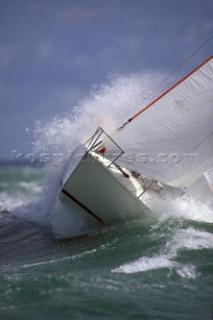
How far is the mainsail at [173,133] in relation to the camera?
30.6 ft

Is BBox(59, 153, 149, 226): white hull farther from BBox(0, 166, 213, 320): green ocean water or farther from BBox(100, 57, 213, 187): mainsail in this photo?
BBox(100, 57, 213, 187): mainsail

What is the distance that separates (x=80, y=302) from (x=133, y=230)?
4.46 metres

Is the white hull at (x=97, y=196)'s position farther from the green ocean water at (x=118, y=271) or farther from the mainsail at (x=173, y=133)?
the mainsail at (x=173, y=133)

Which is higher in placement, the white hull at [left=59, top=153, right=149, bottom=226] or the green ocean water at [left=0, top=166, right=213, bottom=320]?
the white hull at [left=59, top=153, right=149, bottom=226]

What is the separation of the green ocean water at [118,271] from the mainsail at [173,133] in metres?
1.61

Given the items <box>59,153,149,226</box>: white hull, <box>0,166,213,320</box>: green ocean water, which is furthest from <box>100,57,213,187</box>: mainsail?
<box>0,166,213,320</box>: green ocean water

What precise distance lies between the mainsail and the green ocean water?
1.61 meters

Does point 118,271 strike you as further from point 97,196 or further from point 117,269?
point 97,196

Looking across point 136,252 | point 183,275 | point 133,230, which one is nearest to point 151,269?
point 183,275

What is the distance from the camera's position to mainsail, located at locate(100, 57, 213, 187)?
931 centimetres

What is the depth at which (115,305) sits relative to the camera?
5.06m

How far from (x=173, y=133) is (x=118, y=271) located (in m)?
4.36

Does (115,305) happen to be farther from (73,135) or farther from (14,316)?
(73,135)

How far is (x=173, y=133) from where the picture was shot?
949 cm
